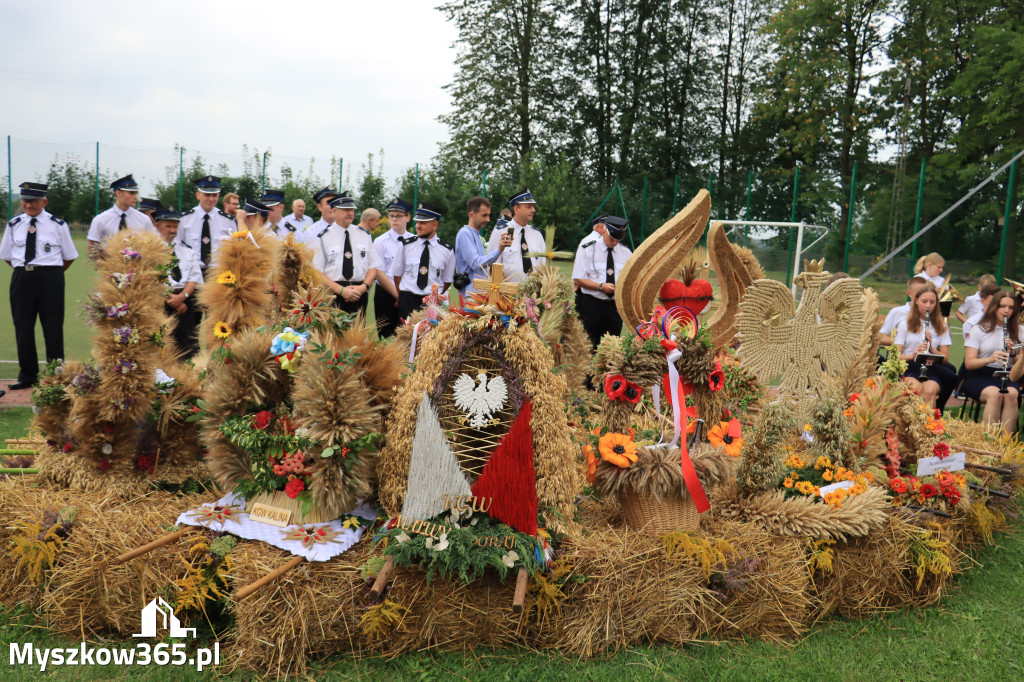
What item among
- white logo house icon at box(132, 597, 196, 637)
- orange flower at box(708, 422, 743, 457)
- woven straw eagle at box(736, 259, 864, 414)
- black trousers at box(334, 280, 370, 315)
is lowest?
white logo house icon at box(132, 597, 196, 637)

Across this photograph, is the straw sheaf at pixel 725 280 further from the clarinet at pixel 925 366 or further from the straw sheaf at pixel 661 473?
the clarinet at pixel 925 366

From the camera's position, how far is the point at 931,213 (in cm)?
1532

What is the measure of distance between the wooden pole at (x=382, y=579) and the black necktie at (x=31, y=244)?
20.4 feet

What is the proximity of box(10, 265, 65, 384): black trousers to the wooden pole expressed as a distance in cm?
586

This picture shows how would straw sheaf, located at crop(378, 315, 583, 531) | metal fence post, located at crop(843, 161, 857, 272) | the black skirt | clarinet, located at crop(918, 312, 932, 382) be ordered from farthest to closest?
metal fence post, located at crop(843, 161, 857, 272)
the black skirt
clarinet, located at crop(918, 312, 932, 382)
straw sheaf, located at crop(378, 315, 583, 531)

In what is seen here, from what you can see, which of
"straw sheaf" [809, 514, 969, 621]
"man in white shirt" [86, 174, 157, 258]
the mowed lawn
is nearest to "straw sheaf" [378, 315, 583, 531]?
"straw sheaf" [809, 514, 969, 621]

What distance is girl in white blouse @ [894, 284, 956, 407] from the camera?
6539 mm

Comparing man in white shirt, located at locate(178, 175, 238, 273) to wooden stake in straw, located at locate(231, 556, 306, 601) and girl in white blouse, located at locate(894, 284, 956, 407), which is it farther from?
girl in white blouse, located at locate(894, 284, 956, 407)

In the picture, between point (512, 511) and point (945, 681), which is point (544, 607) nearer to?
point (512, 511)

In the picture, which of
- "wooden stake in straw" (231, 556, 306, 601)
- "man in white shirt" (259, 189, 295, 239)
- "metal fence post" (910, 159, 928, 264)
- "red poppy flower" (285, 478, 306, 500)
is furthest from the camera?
"metal fence post" (910, 159, 928, 264)

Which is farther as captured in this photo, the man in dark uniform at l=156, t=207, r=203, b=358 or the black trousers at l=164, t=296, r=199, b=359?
the man in dark uniform at l=156, t=207, r=203, b=358

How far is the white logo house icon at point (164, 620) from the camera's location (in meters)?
3.15

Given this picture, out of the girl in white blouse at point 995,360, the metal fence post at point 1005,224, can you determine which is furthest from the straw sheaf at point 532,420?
the metal fence post at point 1005,224

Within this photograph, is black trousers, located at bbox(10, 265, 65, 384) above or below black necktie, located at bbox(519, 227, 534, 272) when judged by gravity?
below
